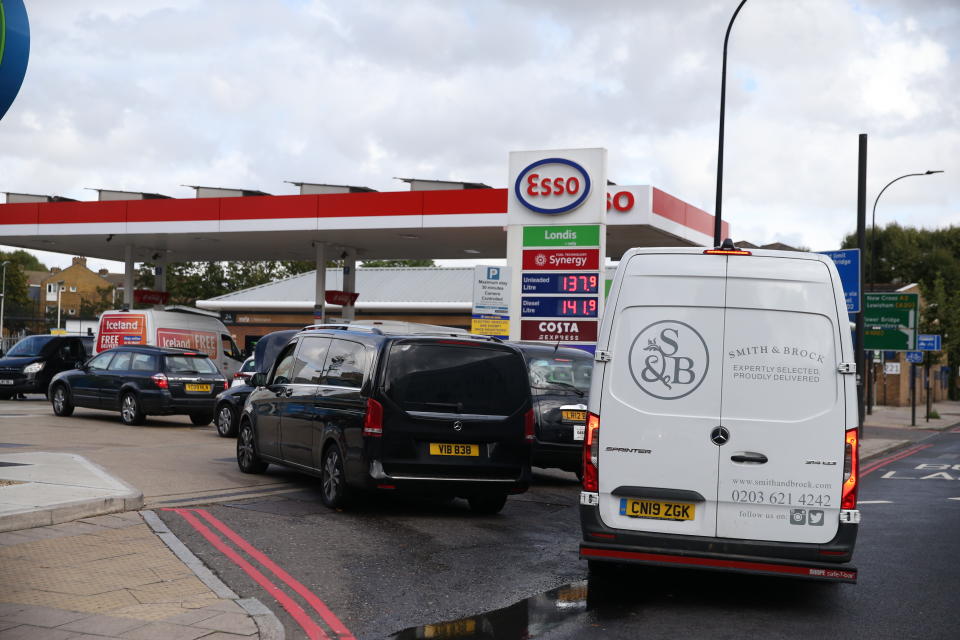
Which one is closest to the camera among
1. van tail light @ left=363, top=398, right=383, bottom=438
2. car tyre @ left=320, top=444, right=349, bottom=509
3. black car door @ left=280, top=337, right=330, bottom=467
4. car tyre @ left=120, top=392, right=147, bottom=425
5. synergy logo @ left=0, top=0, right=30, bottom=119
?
synergy logo @ left=0, top=0, right=30, bottom=119

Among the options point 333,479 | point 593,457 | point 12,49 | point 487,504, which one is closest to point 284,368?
point 333,479

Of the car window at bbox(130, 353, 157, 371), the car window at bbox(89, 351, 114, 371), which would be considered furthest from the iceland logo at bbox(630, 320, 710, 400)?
the car window at bbox(89, 351, 114, 371)

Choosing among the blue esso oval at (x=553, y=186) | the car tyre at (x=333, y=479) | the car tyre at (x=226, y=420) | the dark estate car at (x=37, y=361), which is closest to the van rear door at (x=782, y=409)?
the car tyre at (x=333, y=479)

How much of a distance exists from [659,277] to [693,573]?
8.78ft

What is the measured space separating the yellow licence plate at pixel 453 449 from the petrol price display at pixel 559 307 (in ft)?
37.2

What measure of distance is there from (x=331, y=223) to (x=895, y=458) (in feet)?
49.7

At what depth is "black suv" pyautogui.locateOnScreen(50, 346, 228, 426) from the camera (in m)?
20.2

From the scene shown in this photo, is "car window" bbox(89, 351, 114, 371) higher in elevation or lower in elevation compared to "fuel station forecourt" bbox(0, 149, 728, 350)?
lower

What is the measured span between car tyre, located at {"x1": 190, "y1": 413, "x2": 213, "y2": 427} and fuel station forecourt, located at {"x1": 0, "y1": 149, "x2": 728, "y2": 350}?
6393 mm

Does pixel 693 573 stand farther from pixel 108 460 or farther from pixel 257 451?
pixel 108 460

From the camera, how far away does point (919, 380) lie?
62.5 m

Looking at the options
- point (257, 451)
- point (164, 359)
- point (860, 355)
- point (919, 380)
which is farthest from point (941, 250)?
point (257, 451)

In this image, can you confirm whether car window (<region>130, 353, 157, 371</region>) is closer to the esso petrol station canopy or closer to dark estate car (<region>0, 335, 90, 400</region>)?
dark estate car (<region>0, 335, 90, 400</region>)

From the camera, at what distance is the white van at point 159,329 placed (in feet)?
82.6
